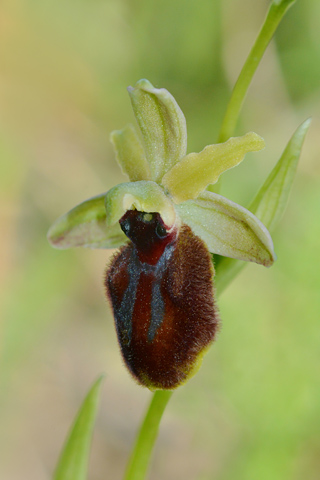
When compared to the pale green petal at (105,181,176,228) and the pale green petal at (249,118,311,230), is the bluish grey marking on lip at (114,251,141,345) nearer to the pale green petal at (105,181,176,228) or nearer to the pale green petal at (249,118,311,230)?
the pale green petal at (105,181,176,228)

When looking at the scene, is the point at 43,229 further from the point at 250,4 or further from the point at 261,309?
the point at 250,4

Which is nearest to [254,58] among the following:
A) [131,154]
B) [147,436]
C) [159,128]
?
[159,128]

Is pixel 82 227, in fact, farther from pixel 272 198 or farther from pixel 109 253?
pixel 109 253

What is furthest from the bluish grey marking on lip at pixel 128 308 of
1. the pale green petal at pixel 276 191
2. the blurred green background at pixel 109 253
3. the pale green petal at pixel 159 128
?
the blurred green background at pixel 109 253

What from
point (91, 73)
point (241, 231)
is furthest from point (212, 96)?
point (241, 231)

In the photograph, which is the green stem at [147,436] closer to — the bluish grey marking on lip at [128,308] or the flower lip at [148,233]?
the bluish grey marking on lip at [128,308]
